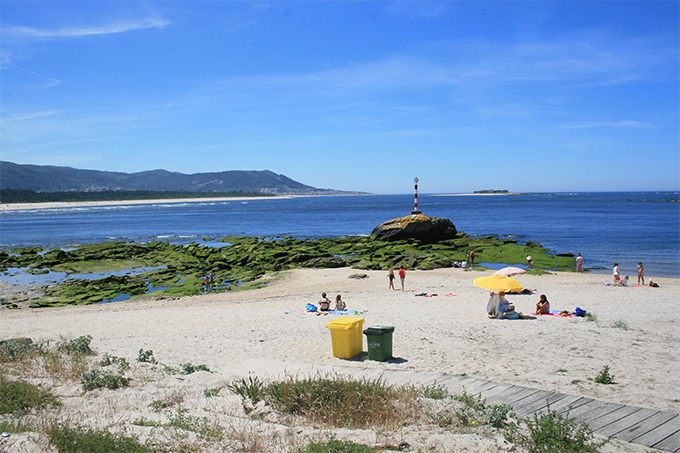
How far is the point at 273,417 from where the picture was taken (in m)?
6.56

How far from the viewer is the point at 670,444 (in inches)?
221

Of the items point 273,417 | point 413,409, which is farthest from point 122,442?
point 413,409

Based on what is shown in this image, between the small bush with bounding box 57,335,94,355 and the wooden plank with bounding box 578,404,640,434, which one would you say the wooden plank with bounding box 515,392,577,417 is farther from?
the small bush with bounding box 57,335,94,355

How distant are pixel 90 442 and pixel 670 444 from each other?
6648 mm

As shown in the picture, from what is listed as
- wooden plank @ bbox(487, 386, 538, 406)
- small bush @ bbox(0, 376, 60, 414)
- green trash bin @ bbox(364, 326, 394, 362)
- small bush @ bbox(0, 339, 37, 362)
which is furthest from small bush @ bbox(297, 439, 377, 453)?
small bush @ bbox(0, 339, 37, 362)

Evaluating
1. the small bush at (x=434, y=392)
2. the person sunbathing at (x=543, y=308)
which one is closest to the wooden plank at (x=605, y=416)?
the small bush at (x=434, y=392)

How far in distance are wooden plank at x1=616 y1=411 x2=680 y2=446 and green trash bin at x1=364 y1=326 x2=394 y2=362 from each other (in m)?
4.89

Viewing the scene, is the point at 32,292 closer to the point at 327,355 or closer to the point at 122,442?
the point at 327,355

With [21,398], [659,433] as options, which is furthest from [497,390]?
[21,398]

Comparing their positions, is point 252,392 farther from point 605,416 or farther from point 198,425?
point 605,416

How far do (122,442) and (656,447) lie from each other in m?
6.15

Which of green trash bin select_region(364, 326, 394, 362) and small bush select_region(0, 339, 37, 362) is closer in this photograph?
small bush select_region(0, 339, 37, 362)

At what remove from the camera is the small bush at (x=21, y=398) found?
6381mm

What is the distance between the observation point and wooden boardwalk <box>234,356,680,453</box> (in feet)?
19.2
